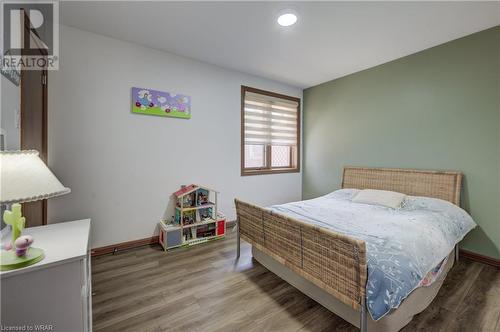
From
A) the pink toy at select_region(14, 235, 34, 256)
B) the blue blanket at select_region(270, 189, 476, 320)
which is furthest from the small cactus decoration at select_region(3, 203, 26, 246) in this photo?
the blue blanket at select_region(270, 189, 476, 320)

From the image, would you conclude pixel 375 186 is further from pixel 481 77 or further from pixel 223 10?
pixel 223 10

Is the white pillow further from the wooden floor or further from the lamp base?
Answer: the lamp base

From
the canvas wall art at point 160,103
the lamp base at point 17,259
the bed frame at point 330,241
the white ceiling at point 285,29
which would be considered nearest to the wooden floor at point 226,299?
the bed frame at point 330,241

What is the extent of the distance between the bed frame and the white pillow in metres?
0.38

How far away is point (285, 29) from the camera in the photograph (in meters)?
2.39

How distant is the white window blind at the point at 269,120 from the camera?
382 cm

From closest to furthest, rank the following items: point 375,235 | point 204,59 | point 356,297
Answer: point 356,297, point 375,235, point 204,59

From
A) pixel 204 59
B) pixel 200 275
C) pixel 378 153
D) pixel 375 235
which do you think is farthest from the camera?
pixel 378 153

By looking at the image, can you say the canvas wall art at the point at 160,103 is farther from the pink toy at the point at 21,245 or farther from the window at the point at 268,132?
the pink toy at the point at 21,245

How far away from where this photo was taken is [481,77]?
2471mm

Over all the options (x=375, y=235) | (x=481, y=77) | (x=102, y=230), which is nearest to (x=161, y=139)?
(x=102, y=230)

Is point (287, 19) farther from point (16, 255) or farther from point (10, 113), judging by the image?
point (16, 255)

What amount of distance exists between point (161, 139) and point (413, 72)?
354cm

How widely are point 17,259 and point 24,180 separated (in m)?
0.38
